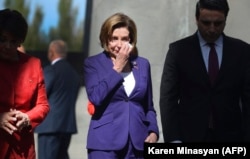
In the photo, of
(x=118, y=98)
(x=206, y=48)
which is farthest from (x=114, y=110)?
(x=206, y=48)

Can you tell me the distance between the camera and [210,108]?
602 cm

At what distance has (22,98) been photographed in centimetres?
581

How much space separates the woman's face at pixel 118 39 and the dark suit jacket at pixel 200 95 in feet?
1.19

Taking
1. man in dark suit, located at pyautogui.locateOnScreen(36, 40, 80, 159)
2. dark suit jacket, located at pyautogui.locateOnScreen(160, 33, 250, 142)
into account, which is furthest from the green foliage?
dark suit jacket, located at pyautogui.locateOnScreen(160, 33, 250, 142)

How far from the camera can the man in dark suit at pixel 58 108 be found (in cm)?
1018

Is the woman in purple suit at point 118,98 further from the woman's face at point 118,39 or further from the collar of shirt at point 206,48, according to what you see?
the collar of shirt at point 206,48

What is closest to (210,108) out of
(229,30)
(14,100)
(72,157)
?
(14,100)

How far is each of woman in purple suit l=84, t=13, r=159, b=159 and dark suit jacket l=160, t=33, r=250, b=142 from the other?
0.53 ft

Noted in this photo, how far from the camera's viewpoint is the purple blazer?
595cm

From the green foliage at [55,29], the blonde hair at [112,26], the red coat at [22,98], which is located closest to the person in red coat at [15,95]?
the red coat at [22,98]

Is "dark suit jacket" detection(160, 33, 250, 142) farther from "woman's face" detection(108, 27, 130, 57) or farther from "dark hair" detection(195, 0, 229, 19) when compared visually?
"woman's face" detection(108, 27, 130, 57)

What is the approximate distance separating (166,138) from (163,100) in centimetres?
27

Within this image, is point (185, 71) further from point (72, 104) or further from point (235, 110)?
point (72, 104)

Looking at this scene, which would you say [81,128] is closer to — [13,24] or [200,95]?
[200,95]
